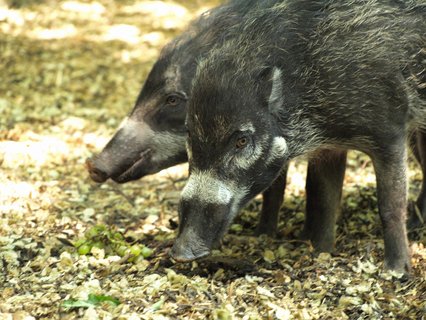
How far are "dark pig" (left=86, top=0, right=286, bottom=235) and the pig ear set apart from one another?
995mm

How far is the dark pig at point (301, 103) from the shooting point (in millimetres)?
4977

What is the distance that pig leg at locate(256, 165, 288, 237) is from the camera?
6211 millimetres

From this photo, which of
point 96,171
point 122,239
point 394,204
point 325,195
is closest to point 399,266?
point 394,204

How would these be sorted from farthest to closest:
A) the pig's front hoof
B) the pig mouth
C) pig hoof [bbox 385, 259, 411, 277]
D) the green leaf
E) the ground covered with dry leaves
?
the pig mouth → pig hoof [bbox 385, 259, 411, 277] → the pig's front hoof → the ground covered with dry leaves → the green leaf

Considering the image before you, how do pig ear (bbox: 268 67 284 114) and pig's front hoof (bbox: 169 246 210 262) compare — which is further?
pig ear (bbox: 268 67 284 114)

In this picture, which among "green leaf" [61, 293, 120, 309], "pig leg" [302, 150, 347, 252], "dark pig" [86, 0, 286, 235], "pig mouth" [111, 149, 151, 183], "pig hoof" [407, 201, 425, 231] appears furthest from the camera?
"pig hoof" [407, 201, 425, 231]

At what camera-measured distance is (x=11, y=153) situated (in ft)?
24.4

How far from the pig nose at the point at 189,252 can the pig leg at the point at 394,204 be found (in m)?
1.22

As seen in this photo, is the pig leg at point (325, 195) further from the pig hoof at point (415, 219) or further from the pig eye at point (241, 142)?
the pig eye at point (241, 142)

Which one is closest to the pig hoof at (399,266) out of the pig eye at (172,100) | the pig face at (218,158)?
the pig face at (218,158)

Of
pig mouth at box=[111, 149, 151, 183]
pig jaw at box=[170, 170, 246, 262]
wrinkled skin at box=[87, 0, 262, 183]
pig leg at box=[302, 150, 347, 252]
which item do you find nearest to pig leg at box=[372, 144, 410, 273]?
pig leg at box=[302, 150, 347, 252]

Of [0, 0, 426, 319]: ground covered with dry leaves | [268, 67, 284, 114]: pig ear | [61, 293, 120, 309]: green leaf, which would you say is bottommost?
[61, 293, 120, 309]: green leaf

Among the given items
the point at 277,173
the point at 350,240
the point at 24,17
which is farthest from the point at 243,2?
the point at 24,17

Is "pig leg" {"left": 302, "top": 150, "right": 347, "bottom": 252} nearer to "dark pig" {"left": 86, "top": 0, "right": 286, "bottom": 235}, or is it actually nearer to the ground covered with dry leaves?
the ground covered with dry leaves
